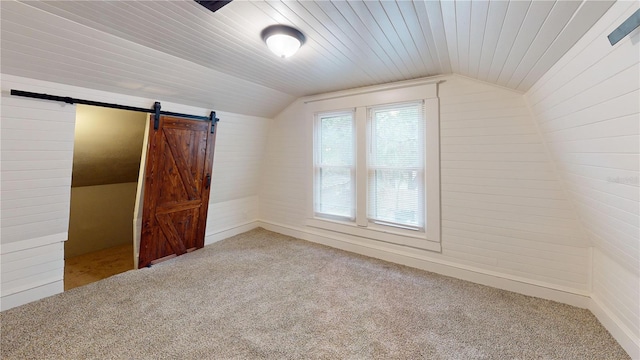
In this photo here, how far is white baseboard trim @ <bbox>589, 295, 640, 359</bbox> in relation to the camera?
1.67m

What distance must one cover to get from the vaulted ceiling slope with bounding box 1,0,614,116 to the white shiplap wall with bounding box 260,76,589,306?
33 cm

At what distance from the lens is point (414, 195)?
10.2 ft

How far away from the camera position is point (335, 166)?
12.3ft

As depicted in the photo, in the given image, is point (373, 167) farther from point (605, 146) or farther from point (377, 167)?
point (605, 146)

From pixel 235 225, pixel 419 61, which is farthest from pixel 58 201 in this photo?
pixel 419 61

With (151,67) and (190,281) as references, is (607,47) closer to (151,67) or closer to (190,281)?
(151,67)

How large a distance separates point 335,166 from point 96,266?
150 inches

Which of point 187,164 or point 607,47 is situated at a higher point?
point 607,47

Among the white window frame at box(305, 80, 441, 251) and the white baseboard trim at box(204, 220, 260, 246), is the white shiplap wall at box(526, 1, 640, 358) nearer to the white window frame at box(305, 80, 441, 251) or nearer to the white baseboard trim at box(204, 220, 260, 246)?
the white window frame at box(305, 80, 441, 251)

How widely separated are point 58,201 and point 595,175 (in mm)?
4389

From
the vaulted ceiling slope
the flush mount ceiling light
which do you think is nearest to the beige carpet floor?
the vaulted ceiling slope

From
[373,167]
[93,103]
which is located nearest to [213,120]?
[93,103]

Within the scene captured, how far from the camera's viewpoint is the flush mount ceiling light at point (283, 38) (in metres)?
1.76

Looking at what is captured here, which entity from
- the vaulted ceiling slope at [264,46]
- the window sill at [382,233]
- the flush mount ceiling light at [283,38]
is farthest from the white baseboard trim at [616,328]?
the flush mount ceiling light at [283,38]
